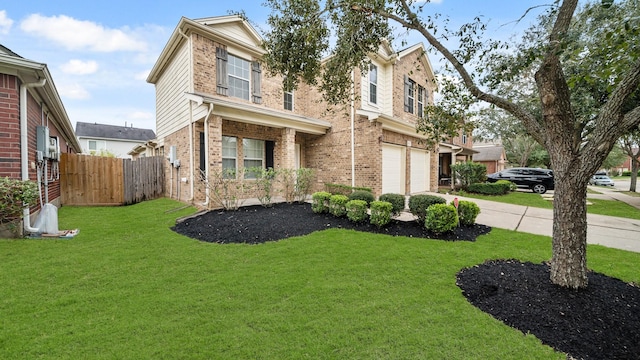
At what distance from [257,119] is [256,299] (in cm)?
691

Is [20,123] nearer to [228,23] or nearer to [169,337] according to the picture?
[169,337]

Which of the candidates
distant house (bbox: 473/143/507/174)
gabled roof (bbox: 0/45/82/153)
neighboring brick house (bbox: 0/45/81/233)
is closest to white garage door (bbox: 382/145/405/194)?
gabled roof (bbox: 0/45/82/153)

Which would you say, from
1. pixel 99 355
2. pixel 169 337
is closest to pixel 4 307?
pixel 99 355

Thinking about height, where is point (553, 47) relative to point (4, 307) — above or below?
above

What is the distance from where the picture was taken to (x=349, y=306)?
2738 mm

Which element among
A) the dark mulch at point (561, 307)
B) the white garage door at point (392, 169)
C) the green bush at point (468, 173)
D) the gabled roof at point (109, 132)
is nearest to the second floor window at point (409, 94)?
the white garage door at point (392, 169)

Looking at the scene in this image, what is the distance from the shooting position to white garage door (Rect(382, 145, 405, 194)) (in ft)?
34.0

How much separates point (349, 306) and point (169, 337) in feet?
5.60

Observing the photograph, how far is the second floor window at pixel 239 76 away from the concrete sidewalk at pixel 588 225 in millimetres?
9306

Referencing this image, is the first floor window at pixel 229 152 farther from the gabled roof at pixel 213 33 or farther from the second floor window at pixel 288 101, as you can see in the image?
the gabled roof at pixel 213 33

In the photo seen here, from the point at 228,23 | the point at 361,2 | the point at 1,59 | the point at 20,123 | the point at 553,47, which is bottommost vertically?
the point at 20,123

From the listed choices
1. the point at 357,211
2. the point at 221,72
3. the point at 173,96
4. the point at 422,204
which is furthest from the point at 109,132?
the point at 422,204

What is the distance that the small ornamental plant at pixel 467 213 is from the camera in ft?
19.7

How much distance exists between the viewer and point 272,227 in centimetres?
587
